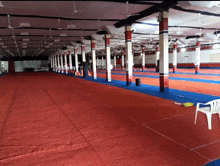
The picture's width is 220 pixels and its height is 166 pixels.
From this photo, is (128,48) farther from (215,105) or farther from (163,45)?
(215,105)

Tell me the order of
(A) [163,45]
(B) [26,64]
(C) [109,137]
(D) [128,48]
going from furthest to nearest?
(B) [26,64] → (D) [128,48] → (A) [163,45] → (C) [109,137]

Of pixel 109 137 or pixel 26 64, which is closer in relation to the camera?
pixel 109 137

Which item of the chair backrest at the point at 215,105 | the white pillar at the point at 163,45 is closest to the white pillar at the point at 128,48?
the white pillar at the point at 163,45

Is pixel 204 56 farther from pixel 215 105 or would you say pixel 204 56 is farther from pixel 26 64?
pixel 26 64

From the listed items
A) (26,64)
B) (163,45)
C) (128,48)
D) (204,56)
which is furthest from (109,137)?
(26,64)

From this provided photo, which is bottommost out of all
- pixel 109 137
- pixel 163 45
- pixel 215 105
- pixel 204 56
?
pixel 109 137

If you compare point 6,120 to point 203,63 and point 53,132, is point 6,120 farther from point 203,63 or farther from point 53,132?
point 203,63

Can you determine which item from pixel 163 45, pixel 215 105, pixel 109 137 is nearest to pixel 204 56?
pixel 163 45

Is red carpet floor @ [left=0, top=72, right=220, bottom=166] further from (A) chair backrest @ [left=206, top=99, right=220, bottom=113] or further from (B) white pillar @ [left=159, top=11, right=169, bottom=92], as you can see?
(B) white pillar @ [left=159, top=11, right=169, bottom=92]

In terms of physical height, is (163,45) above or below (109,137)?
above

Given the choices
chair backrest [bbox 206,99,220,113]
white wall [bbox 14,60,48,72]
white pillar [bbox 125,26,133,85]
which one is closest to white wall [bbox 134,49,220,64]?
white pillar [bbox 125,26,133,85]

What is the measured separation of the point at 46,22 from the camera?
37.7ft

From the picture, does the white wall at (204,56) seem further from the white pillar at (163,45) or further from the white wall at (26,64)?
the white wall at (26,64)

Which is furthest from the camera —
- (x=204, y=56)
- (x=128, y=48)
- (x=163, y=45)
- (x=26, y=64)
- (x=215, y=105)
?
(x=26, y=64)
